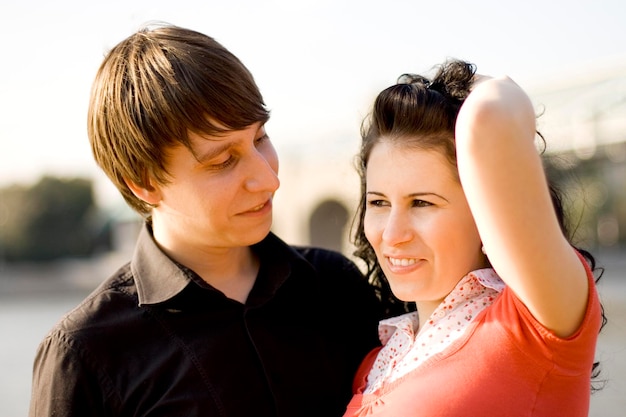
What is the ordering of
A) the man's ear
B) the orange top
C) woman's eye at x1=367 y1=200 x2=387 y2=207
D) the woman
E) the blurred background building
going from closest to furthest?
1. the woman
2. the orange top
3. woman's eye at x1=367 y1=200 x2=387 y2=207
4. the man's ear
5. the blurred background building

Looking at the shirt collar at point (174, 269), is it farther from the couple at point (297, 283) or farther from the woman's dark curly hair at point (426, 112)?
the woman's dark curly hair at point (426, 112)

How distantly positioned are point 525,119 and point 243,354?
1.22 metres

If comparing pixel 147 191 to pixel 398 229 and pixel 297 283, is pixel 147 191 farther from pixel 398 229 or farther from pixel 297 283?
pixel 398 229

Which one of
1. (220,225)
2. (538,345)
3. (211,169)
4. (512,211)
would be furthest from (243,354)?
(512,211)

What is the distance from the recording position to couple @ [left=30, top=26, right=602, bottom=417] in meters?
1.48

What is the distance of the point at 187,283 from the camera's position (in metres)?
2.18

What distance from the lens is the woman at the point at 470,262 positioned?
1292 millimetres

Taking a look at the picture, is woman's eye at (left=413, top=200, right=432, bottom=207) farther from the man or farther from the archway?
the archway

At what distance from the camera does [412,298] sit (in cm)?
186

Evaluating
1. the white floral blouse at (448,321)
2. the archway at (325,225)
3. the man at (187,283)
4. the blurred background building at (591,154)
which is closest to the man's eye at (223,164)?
the man at (187,283)

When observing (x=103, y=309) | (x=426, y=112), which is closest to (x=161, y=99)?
(x=103, y=309)

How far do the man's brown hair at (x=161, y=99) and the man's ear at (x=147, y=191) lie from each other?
13 millimetres

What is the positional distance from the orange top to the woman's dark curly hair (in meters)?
0.42

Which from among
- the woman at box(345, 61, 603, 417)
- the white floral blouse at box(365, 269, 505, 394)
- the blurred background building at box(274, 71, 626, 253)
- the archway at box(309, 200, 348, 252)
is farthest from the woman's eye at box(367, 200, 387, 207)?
the archway at box(309, 200, 348, 252)
